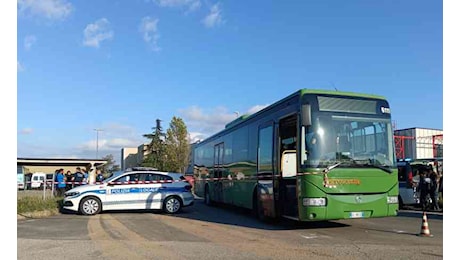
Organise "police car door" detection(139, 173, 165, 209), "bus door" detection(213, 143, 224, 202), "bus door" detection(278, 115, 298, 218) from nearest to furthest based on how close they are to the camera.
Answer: "bus door" detection(278, 115, 298, 218)
"police car door" detection(139, 173, 165, 209)
"bus door" detection(213, 143, 224, 202)

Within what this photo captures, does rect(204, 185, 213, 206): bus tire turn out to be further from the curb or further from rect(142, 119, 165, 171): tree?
rect(142, 119, 165, 171): tree

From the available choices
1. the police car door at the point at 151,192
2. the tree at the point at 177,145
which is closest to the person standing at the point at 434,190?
the police car door at the point at 151,192

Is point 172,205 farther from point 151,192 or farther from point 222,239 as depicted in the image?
point 222,239

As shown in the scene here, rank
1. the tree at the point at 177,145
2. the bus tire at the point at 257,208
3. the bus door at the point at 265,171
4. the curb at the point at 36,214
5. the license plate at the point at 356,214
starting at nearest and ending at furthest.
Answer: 1. the license plate at the point at 356,214
2. the bus door at the point at 265,171
3. the bus tire at the point at 257,208
4. the curb at the point at 36,214
5. the tree at the point at 177,145

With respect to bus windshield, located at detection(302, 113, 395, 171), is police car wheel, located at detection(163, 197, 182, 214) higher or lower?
lower

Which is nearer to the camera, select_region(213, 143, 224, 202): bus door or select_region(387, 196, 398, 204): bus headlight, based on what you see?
select_region(387, 196, 398, 204): bus headlight

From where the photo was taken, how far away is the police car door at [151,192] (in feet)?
58.5

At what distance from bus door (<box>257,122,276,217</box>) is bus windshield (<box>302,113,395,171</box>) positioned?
240 cm

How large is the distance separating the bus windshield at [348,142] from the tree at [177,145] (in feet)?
164

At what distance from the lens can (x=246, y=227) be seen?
43.3 feet

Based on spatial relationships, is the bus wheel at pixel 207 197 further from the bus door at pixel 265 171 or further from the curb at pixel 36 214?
the bus door at pixel 265 171

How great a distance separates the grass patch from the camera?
17.3 metres

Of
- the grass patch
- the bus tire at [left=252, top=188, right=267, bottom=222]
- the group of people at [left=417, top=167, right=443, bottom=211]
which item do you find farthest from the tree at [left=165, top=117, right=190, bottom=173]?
the bus tire at [left=252, top=188, right=267, bottom=222]

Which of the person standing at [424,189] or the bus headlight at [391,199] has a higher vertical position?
the bus headlight at [391,199]
